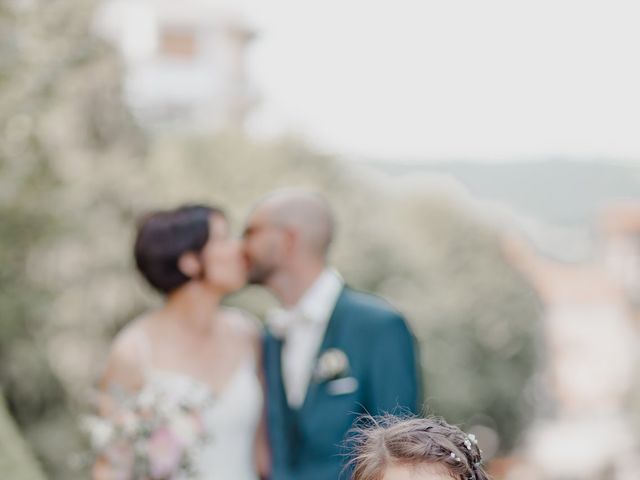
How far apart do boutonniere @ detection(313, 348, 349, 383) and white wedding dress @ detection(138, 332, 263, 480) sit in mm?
484

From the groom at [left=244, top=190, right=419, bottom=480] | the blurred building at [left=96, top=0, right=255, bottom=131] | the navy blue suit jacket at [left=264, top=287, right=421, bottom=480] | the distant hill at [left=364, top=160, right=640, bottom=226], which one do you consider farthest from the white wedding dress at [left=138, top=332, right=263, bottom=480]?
the distant hill at [left=364, top=160, right=640, bottom=226]

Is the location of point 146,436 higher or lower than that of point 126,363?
lower

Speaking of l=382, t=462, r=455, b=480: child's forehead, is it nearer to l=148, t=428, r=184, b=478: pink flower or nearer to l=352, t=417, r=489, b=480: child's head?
l=352, t=417, r=489, b=480: child's head

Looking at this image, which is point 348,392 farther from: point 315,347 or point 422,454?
point 422,454

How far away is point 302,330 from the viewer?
4484 mm

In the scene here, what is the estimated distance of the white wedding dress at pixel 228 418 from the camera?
4.50 m

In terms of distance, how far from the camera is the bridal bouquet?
13.6 feet

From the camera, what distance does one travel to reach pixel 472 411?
29969 millimetres

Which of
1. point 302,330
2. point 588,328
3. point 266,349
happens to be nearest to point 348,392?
point 302,330

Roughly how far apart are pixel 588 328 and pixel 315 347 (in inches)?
2163

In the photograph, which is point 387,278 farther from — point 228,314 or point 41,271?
point 228,314

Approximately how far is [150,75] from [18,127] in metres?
35.4

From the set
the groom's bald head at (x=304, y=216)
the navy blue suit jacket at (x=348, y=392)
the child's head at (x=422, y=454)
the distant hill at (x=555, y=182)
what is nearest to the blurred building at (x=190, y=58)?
the distant hill at (x=555, y=182)

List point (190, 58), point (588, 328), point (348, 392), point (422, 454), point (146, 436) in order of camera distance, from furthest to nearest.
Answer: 1. point (588, 328)
2. point (190, 58)
3. point (348, 392)
4. point (146, 436)
5. point (422, 454)
